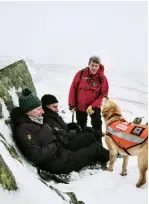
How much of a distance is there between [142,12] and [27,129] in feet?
202

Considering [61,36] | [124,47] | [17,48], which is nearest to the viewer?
[17,48]

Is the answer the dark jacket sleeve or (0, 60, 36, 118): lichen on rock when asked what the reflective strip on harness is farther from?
(0, 60, 36, 118): lichen on rock

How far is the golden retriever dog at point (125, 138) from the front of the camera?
16.9 ft

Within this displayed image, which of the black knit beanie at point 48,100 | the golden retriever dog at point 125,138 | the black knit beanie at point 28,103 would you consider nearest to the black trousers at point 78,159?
the golden retriever dog at point 125,138

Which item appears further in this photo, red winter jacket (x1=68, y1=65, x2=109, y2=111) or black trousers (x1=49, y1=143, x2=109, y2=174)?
red winter jacket (x1=68, y1=65, x2=109, y2=111)

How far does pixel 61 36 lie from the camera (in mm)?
53531

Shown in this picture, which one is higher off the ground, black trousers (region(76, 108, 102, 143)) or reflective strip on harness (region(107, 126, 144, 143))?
reflective strip on harness (region(107, 126, 144, 143))

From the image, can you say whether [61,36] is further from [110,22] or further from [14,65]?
[14,65]

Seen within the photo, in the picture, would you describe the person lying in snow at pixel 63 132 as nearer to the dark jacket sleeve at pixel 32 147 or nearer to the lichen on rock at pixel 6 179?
the dark jacket sleeve at pixel 32 147

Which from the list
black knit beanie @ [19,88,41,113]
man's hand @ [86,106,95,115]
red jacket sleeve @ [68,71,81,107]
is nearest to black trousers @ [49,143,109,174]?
black knit beanie @ [19,88,41,113]

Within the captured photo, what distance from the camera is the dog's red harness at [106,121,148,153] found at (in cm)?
518

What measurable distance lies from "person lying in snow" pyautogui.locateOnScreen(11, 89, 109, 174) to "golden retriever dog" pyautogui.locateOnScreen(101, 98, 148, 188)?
24.0 inches

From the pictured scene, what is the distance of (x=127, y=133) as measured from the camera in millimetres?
5418

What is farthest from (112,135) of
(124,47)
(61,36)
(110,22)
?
(110,22)
